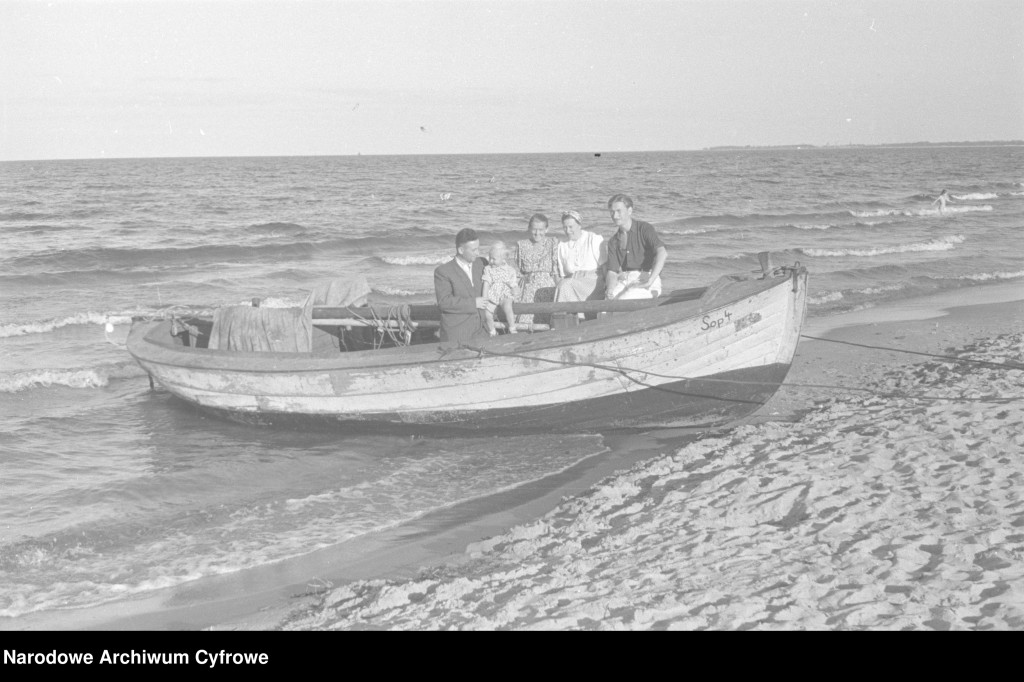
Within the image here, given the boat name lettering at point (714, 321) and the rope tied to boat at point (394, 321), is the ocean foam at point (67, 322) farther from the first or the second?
the boat name lettering at point (714, 321)

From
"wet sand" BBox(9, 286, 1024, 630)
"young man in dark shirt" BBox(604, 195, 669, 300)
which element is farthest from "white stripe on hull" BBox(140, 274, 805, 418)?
"young man in dark shirt" BBox(604, 195, 669, 300)

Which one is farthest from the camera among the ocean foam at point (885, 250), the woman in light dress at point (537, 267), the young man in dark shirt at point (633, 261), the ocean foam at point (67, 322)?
the ocean foam at point (885, 250)

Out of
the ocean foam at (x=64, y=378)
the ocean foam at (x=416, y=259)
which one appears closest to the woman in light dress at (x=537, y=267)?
the ocean foam at (x=64, y=378)

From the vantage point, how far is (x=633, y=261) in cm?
881

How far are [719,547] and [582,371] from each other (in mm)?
3138

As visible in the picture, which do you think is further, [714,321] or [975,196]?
[975,196]

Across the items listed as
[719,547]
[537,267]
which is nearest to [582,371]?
[537,267]

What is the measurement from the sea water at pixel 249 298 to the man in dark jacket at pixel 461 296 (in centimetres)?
102

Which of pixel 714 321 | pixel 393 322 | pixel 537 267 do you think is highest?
pixel 537 267

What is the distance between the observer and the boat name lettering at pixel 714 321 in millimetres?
7941

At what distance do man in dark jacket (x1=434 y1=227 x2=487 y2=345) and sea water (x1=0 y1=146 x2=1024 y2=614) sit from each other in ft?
3.36

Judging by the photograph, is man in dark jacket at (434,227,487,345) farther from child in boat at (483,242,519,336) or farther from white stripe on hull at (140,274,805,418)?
white stripe on hull at (140,274,805,418)

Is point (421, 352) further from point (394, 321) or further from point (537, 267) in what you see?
point (537, 267)

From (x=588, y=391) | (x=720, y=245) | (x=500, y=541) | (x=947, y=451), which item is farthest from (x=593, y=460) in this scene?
(x=720, y=245)
